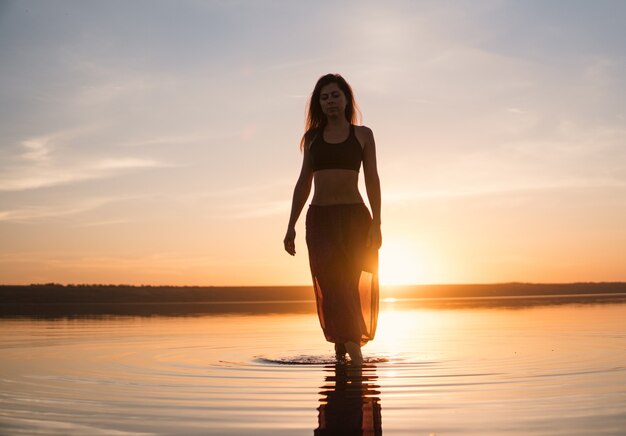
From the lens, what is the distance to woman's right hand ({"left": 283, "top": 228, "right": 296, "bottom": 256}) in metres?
7.27

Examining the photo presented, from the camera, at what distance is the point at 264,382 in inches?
218

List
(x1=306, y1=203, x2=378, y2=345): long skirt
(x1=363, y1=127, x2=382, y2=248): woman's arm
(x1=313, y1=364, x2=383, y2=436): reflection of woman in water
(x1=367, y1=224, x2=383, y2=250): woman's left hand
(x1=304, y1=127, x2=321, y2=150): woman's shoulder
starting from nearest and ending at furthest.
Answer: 1. (x1=313, y1=364, x2=383, y2=436): reflection of woman in water
2. (x1=306, y1=203, x2=378, y2=345): long skirt
3. (x1=367, y1=224, x2=383, y2=250): woman's left hand
4. (x1=363, y1=127, x2=382, y2=248): woman's arm
5. (x1=304, y1=127, x2=321, y2=150): woman's shoulder

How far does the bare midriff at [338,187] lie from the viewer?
23.1 feet

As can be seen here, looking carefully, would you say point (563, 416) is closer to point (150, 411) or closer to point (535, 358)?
point (150, 411)

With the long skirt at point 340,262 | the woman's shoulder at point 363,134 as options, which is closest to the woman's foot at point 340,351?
the long skirt at point 340,262

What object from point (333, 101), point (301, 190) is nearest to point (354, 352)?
point (301, 190)

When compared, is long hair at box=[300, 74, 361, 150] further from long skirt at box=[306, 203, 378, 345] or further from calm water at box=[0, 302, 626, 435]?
calm water at box=[0, 302, 626, 435]

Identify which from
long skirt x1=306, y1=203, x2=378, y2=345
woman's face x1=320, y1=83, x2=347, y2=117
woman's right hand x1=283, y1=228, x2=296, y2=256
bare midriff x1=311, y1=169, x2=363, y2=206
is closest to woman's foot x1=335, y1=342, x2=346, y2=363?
long skirt x1=306, y1=203, x2=378, y2=345

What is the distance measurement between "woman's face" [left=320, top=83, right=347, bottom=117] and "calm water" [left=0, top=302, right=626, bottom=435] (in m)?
2.19

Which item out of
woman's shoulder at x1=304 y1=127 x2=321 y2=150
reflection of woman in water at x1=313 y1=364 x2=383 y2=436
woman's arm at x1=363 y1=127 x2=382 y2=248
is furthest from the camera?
woman's shoulder at x1=304 y1=127 x2=321 y2=150

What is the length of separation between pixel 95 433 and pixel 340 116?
13.7 ft

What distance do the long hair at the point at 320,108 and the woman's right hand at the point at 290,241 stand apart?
0.80 meters

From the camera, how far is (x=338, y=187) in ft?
23.1

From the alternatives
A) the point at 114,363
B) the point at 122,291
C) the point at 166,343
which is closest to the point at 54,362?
the point at 114,363
